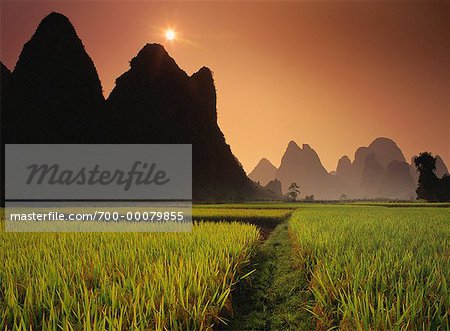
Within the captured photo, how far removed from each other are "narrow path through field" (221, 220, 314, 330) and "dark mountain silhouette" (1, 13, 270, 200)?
6606cm

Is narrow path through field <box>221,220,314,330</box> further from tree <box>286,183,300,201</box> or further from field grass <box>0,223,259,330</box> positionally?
tree <box>286,183,300,201</box>

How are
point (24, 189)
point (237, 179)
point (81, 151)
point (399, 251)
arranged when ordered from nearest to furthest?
point (399, 251) → point (24, 189) → point (81, 151) → point (237, 179)

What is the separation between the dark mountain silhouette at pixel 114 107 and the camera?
6638 cm

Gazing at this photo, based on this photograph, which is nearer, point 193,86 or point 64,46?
point 64,46

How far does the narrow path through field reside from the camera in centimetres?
438

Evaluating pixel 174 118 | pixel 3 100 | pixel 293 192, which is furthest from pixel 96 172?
pixel 293 192

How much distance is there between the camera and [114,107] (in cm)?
7756

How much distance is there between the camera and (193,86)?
93.9m

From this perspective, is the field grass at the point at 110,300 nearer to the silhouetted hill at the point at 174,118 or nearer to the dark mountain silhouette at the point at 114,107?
the silhouetted hill at the point at 174,118

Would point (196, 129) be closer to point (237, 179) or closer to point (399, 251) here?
point (237, 179)

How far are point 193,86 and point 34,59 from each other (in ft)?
131

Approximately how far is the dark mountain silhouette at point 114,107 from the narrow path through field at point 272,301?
217ft

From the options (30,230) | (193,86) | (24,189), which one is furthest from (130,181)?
(30,230)

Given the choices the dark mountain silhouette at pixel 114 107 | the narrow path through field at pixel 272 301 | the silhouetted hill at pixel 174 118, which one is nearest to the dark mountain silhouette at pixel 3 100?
the dark mountain silhouette at pixel 114 107
